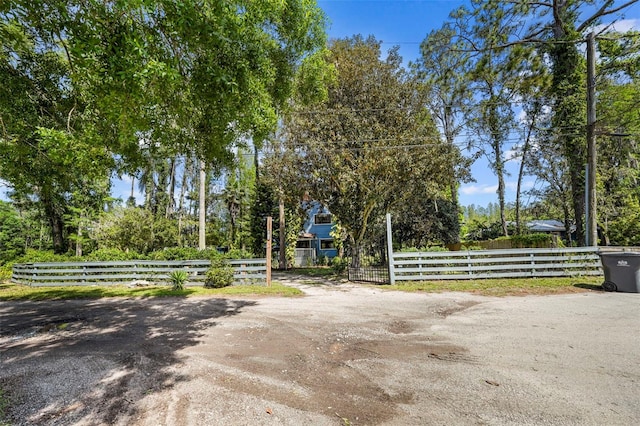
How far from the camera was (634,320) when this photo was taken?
16.9 feet

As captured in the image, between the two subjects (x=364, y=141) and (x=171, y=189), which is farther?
A: (x=171, y=189)

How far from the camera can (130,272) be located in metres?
11.5

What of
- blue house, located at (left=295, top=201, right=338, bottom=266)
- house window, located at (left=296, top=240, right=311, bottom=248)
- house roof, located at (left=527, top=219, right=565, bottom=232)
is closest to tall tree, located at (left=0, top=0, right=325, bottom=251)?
blue house, located at (left=295, top=201, right=338, bottom=266)

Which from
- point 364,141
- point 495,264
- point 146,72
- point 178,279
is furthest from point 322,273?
point 146,72

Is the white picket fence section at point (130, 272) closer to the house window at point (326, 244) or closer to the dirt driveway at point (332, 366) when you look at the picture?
the dirt driveway at point (332, 366)

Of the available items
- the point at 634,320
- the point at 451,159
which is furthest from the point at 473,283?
the point at 451,159

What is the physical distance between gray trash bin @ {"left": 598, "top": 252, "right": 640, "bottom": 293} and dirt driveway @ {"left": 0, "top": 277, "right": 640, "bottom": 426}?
1880 millimetres

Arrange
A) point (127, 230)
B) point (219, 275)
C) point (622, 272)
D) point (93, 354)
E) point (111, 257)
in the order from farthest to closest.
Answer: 1. point (127, 230)
2. point (111, 257)
3. point (219, 275)
4. point (622, 272)
5. point (93, 354)

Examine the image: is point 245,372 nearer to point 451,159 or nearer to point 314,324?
point 314,324

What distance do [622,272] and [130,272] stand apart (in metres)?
15.8

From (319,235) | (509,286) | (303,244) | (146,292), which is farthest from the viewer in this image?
(303,244)

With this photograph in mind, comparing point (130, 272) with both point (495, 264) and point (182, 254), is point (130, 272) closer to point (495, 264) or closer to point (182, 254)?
point (182, 254)

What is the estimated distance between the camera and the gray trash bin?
7.52 meters

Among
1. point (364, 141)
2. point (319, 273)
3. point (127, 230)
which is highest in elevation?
point (364, 141)
